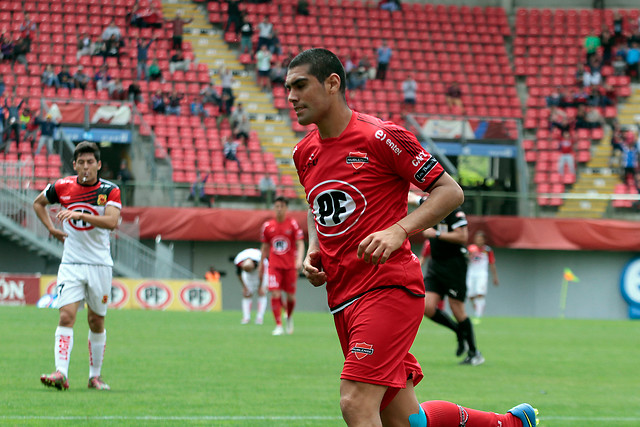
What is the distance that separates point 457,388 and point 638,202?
2062cm

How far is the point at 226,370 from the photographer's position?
11.5 meters

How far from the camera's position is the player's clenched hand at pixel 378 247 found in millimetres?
4512

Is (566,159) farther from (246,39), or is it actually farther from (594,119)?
(246,39)

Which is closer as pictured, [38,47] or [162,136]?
[162,136]

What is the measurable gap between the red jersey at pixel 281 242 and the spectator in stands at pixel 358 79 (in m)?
17.2

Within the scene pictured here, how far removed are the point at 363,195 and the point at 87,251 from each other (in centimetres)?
525

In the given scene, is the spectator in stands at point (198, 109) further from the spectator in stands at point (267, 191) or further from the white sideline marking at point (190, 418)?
the white sideline marking at point (190, 418)

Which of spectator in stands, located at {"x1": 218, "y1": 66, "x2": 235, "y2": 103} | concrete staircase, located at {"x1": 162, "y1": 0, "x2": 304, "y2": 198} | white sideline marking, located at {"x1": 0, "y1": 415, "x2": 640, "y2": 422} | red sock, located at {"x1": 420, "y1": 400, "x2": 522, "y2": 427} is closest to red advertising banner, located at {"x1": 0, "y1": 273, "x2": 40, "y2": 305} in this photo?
concrete staircase, located at {"x1": 162, "y1": 0, "x2": 304, "y2": 198}

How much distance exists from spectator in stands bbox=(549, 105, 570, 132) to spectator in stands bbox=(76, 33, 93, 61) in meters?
16.5

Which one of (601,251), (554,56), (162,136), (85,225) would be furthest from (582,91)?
(85,225)

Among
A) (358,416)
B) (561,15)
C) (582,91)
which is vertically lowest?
(358,416)

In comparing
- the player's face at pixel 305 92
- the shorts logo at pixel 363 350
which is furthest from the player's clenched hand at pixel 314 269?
the player's face at pixel 305 92

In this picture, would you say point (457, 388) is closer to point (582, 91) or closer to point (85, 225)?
point (85, 225)

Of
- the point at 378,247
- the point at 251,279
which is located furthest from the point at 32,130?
the point at 378,247
